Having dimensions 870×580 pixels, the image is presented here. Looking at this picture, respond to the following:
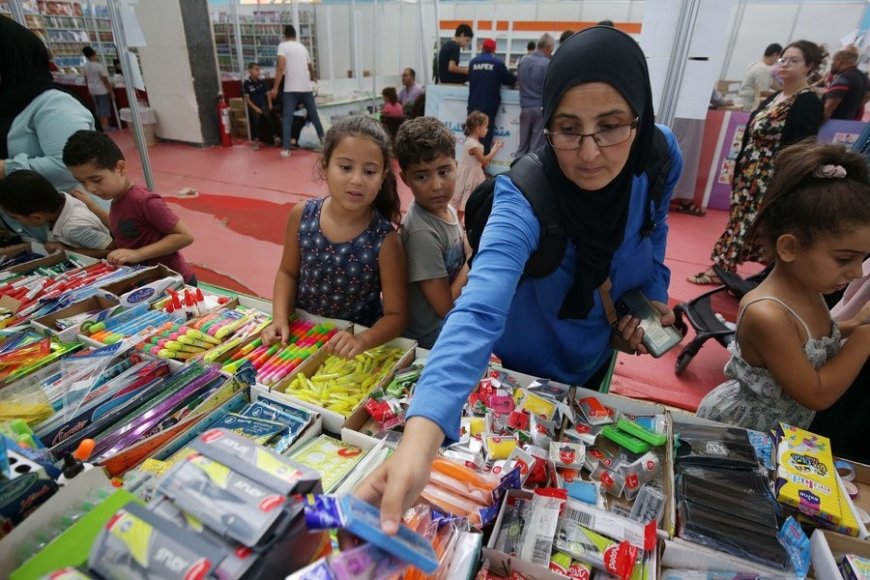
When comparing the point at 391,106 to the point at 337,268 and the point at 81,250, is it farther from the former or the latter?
the point at 337,268

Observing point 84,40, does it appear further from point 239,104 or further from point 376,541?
point 376,541

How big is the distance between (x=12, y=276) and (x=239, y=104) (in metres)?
8.67

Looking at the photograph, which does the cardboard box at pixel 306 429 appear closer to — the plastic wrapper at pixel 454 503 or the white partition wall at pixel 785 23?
the plastic wrapper at pixel 454 503

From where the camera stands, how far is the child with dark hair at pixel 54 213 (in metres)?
2.26

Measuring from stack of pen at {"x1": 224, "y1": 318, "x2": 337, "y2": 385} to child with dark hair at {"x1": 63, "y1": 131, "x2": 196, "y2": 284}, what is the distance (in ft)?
→ 3.16

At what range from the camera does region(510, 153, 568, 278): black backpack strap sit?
125cm

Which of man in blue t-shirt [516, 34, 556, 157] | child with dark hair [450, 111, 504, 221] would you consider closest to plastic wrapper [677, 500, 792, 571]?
child with dark hair [450, 111, 504, 221]

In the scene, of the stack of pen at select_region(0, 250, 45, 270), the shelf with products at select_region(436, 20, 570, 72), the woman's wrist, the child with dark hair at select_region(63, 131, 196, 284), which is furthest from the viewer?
the shelf with products at select_region(436, 20, 570, 72)

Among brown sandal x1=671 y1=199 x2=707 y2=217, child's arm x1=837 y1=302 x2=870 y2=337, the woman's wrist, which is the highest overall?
the woman's wrist

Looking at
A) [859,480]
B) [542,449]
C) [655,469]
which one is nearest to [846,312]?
[859,480]

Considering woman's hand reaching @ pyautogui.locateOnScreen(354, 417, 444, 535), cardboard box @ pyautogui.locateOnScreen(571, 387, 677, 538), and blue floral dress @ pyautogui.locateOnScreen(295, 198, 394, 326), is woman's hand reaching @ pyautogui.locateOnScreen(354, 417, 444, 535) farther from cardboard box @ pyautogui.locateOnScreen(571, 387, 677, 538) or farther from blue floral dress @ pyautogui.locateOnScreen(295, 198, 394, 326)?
blue floral dress @ pyautogui.locateOnScreen(295, 198, 394, 326)

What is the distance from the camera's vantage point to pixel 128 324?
185 centimetres

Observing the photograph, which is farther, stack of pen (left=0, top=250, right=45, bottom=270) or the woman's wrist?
stack of pen (left=0, top=250, right=45, bottom=270)

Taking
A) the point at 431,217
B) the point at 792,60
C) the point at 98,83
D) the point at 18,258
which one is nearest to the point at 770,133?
the point at 792,60
